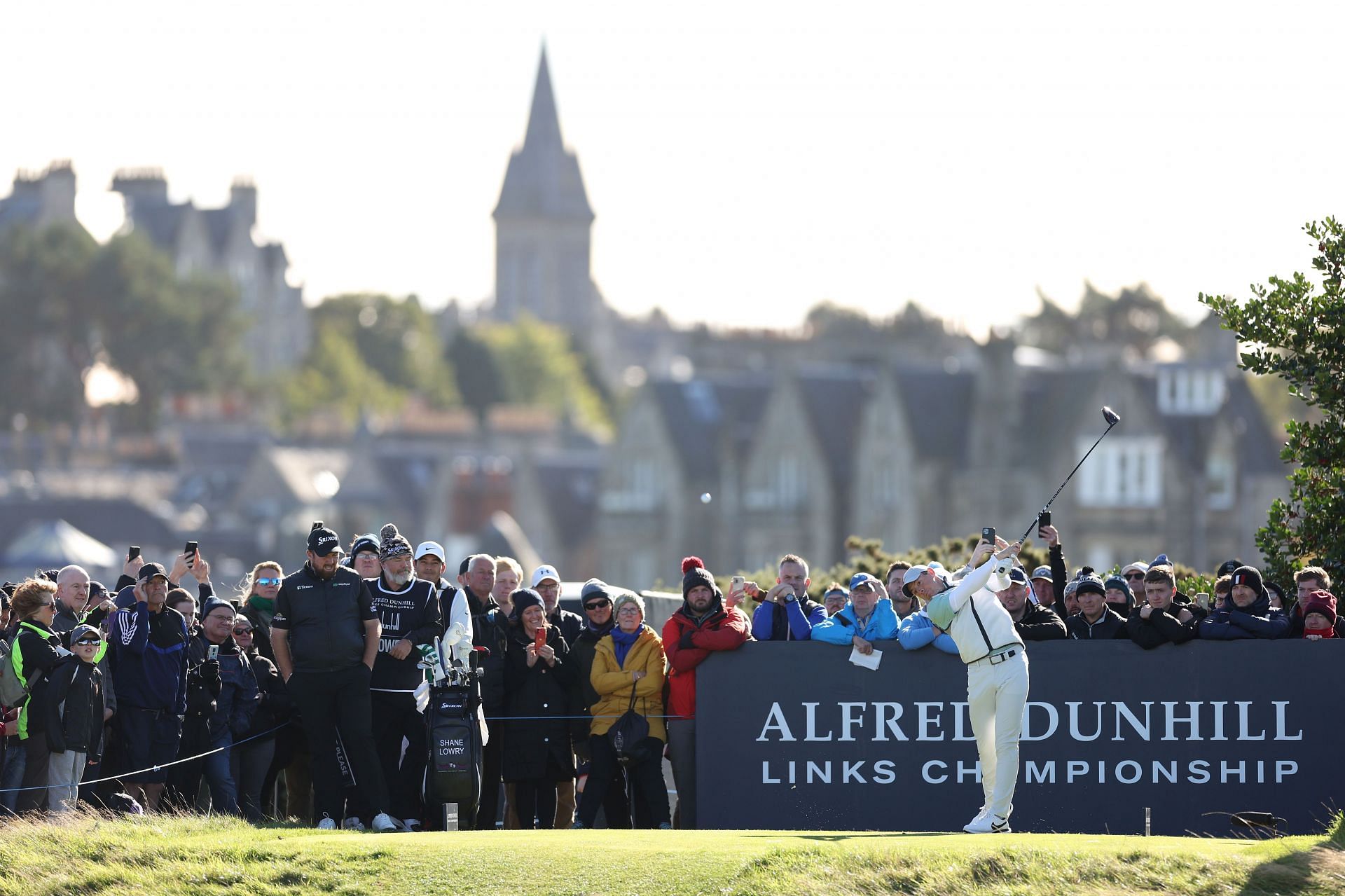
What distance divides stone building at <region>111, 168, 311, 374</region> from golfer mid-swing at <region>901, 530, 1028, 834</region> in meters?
126

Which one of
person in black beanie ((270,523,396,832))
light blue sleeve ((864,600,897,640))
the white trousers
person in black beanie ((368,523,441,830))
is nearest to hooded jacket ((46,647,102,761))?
person in black beanie ((270,523,396,832))

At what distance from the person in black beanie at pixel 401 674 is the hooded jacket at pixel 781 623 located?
7.48 ft

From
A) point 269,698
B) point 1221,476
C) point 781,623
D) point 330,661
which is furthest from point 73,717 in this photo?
point 1221,476

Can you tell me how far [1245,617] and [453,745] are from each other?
17.2ft

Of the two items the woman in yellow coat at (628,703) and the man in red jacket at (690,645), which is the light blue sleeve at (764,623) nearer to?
the man in red jacket at (690,645)

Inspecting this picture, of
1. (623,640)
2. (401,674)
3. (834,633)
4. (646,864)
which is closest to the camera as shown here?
(646,864)

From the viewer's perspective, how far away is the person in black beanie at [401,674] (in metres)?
15.4

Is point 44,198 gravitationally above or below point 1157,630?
above

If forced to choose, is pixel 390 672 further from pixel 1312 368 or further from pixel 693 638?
pixel 1312 368

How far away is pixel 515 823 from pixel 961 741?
2971 millimetres

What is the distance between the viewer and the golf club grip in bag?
49.3ft

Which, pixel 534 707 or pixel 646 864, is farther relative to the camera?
pixel 534 707

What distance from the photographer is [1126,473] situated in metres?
74.0

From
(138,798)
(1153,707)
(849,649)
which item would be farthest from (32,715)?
(1153,707)
